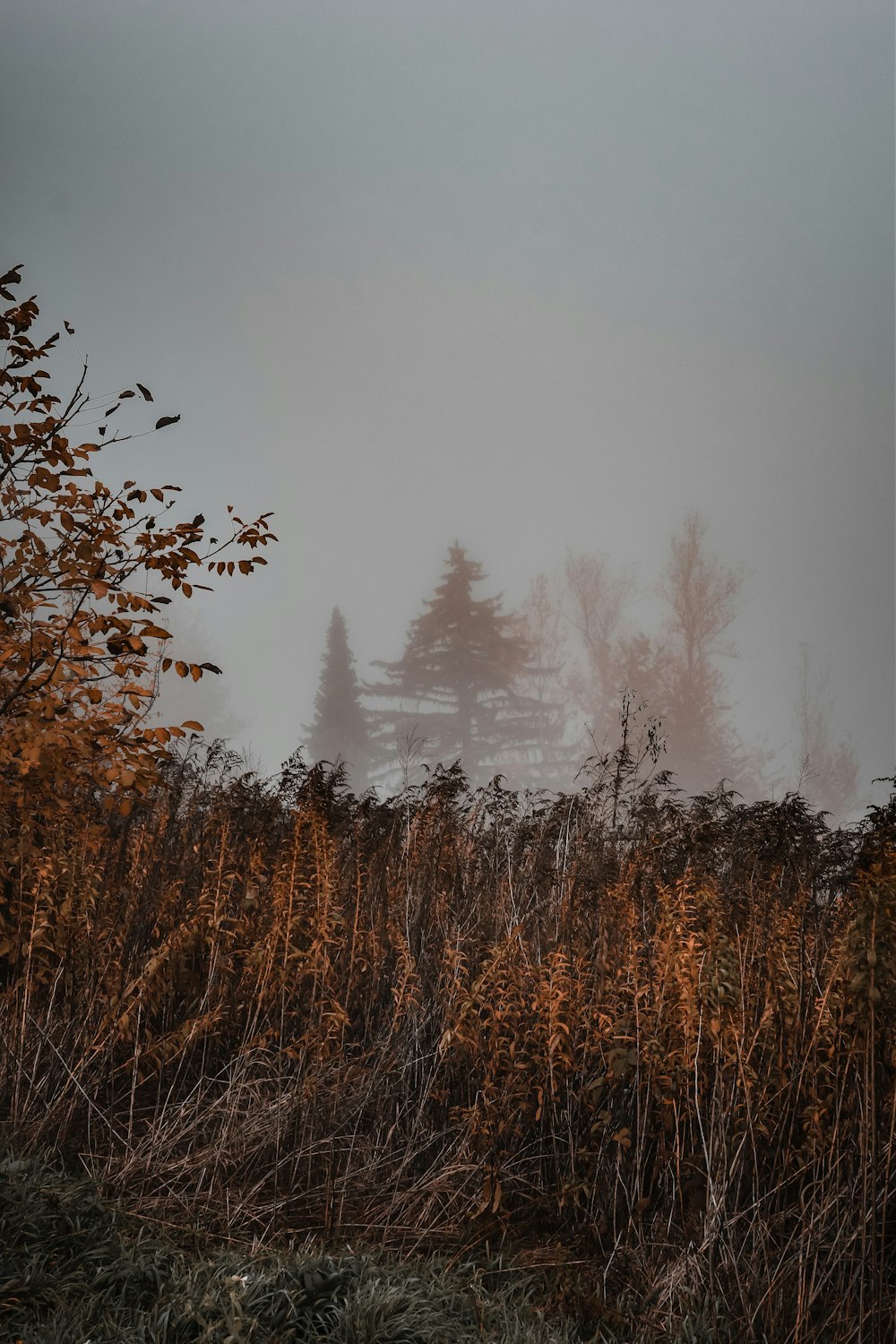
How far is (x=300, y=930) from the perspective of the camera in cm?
350

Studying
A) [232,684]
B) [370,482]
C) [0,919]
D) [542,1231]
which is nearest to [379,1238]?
[542,1231]

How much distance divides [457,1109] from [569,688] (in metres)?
26.8

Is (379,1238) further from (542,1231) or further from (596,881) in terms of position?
(596,881)

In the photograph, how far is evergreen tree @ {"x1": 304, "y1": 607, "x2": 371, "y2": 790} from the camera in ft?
108

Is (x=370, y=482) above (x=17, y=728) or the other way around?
above

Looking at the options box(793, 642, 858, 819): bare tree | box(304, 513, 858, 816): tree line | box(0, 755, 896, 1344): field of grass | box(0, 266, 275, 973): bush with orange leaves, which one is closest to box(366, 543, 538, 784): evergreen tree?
box(304, 513, 858, 816): tree line

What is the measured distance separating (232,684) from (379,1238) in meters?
52.3

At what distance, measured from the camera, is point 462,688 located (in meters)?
31.1

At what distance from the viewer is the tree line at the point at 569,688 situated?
25.1m

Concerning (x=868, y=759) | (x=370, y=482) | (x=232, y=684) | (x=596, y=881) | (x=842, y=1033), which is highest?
(x=370, y=482)

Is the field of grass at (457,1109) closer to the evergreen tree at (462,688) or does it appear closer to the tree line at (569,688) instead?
the tree line at (569,688)

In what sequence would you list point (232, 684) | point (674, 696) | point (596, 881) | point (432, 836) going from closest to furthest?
point (596, 881) → point (432, 836) → point (674, 696) → point (232, 684)

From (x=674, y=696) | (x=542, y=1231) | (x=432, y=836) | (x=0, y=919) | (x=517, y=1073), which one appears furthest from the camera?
(x=674, y=696)

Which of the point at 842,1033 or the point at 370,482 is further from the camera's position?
the point at 370,482
